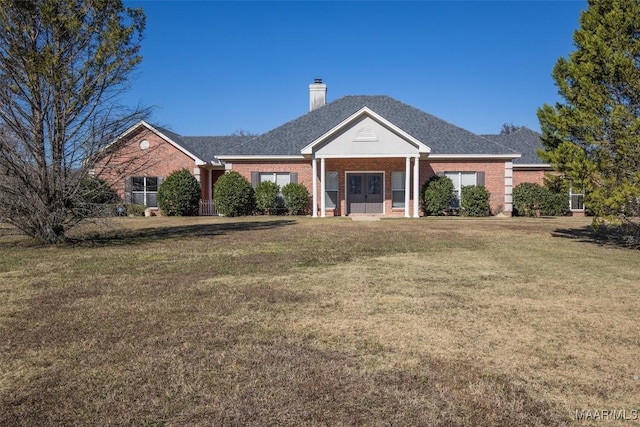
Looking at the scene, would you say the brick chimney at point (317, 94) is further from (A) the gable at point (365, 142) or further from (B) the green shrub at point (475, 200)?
(B) the green shrub at point (475, 200)

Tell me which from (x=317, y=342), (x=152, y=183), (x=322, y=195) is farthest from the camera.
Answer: (x=152, y=183)

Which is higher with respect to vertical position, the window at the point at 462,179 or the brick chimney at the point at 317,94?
the brick chimney at the point at 317,94

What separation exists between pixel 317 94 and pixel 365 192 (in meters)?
9.19

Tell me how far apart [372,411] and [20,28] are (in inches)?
492

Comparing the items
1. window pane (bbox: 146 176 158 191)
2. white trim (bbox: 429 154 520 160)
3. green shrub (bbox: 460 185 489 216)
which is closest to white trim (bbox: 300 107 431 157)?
white trim (bbox: 429 154 520 160)

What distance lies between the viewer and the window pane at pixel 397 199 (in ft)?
78.2

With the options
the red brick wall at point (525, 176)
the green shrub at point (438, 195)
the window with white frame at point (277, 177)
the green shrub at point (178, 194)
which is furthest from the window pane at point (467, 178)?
the green shrub at point (178, 194)

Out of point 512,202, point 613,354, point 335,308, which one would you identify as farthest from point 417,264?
point 512,202

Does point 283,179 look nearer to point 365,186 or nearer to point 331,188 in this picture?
point 331,188

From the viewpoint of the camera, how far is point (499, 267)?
813 centimetres

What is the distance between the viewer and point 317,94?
2962 cm

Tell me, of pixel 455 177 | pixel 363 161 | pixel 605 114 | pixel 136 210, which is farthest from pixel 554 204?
pixel 136 210

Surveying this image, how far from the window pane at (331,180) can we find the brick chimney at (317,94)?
7692 millimetres

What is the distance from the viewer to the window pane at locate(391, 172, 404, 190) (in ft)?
78.0
